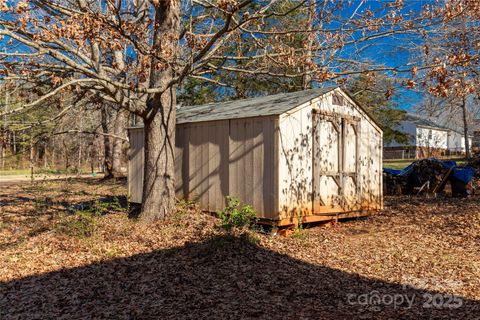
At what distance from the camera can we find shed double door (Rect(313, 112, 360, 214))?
29.6 feet

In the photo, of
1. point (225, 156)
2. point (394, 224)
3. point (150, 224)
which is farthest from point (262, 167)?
point (394, 224)

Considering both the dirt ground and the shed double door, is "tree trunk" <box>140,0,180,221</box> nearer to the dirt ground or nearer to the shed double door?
the dirt ground

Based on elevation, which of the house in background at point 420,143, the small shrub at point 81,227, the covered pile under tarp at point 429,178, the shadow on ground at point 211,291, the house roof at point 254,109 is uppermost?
the house in background at point 420,143

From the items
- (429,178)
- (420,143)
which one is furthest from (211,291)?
(420,143)

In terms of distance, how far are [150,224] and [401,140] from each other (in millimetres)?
30112

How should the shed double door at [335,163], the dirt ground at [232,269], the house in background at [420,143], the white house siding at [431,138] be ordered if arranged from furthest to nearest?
the white house siding at [431,138] < the house in background at [420,143] < the shed double door at [335,163] < the dirt ground at [232,269]

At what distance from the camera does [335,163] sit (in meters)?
9.54

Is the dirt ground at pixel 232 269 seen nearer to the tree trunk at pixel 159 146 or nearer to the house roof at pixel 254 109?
the tree trunk at pixel 159 146

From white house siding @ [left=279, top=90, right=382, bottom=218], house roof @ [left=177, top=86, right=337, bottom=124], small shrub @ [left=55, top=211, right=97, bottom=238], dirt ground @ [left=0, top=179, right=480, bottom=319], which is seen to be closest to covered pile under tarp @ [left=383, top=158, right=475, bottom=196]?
dirt ground @ [left=0, top=179, right=480, bottom=319]

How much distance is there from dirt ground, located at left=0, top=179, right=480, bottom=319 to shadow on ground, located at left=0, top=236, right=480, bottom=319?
0.02 metres

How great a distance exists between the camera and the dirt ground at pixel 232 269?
4758 mm

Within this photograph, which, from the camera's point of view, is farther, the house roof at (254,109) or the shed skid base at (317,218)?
the house roof at (254,109)

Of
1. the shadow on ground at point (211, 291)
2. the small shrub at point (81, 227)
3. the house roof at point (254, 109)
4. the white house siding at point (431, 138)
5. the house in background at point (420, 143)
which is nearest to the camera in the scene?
the shadow on ground at point (211, 291)

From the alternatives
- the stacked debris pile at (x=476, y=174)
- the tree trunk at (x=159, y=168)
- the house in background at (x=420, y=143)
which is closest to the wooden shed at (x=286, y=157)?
the tree trunk at (x=159, y=168)
